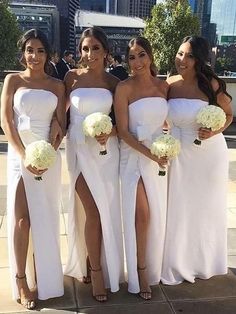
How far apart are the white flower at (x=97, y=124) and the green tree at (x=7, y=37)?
1264 cm

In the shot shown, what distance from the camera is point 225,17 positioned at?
94312mm

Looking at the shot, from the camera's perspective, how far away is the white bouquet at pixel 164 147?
3221mm

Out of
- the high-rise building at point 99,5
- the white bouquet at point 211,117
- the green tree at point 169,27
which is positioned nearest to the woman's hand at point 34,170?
the white bouquet at point 211,117

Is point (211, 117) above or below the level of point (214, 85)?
below

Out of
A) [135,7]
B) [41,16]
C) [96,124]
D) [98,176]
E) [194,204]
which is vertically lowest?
[194,204]

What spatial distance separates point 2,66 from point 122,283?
41.4 ft

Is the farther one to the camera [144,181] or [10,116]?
[144,181]

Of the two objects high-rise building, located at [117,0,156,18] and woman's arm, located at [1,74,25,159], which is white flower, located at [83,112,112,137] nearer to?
woman's arm, located at [1,74,25,159]

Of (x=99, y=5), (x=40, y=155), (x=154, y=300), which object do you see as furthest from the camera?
(x=99, y=5)

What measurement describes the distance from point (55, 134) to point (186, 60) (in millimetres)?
1298

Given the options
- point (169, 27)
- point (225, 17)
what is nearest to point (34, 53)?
point (169, 27)

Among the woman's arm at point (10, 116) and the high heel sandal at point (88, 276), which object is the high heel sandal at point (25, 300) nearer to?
the high heel sandal at point (88, 276)

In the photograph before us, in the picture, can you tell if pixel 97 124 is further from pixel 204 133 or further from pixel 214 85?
pixel 214 85

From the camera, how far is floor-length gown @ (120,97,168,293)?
337 centimetres
